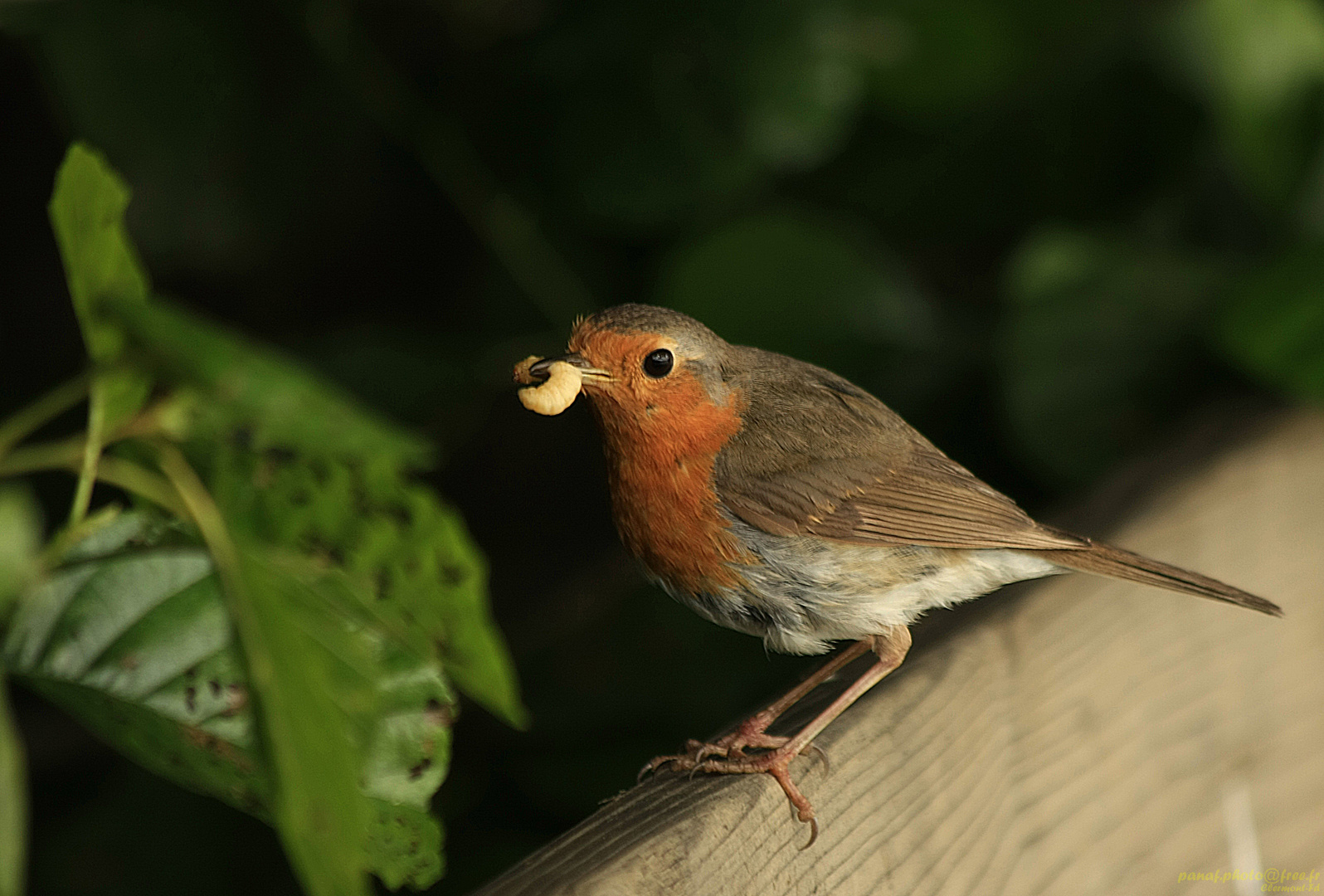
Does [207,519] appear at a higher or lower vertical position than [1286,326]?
lower

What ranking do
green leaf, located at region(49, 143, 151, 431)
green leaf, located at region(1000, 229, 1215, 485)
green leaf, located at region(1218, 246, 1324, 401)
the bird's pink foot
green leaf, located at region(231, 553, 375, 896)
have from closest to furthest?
green leaf, located at region(231, 553, 375, 896) < green leaf, located at region(49, 143, 151, 431) < the bird's pink foot < green leaf, located at region(1218, 246, 1324, 401) < green leaf, located at region(1000, 229, 1215, 485)

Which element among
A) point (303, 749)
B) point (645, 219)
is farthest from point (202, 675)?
point (645, 219)

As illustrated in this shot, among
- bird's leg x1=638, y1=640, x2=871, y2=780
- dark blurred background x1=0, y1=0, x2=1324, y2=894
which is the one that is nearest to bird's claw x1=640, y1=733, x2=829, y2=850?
bird's leg x1=638, y1=640, x2=871, y2=780

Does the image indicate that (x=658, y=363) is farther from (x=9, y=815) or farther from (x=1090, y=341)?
(x=1090, y=341)

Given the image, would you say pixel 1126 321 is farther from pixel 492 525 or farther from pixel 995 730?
pixel 492 525

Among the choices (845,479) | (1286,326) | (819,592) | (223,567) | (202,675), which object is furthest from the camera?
(1286,326)

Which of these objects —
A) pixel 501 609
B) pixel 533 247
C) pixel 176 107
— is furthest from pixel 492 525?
pixel 176 107

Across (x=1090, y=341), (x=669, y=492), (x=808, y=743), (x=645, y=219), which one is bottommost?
(x=808, y=743)

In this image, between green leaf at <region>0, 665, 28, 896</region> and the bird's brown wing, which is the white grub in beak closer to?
the bird's brown wing
